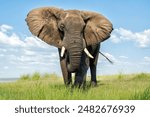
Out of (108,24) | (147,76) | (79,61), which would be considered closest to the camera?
(79,61)

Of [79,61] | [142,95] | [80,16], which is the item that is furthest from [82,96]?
[80,16]

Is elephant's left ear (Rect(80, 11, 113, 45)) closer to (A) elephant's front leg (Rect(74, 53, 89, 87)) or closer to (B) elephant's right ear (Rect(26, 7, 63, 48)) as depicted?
(A) elephant's front leg (Rect(74, 53, 89, 87))

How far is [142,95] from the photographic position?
26.1 ft

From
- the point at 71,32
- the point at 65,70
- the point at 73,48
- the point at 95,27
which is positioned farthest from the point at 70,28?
the point at 95,27

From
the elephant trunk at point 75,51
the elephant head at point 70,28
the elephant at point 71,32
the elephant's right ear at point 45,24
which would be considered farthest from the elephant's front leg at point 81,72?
the elephant's right ear at point 45,24

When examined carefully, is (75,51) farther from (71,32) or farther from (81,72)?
(81,72)

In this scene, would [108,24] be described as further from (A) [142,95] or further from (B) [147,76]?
(B) [147,76]

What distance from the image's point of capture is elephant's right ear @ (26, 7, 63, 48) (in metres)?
10.8

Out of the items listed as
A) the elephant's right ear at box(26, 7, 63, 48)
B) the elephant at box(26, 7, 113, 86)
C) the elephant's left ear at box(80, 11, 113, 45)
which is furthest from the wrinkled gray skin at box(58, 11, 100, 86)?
the elephant's left ear at box(80, 11, 113, 45)

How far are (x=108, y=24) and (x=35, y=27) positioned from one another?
6.34 ft

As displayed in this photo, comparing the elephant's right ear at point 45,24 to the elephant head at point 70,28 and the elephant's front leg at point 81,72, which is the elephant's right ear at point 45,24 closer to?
the elephant head at point 70,28

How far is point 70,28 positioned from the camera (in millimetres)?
10094

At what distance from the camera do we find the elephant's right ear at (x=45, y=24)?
35.6 ft

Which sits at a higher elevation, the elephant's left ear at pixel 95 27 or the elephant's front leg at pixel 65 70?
the elephant's left ear at pixel 95 27
